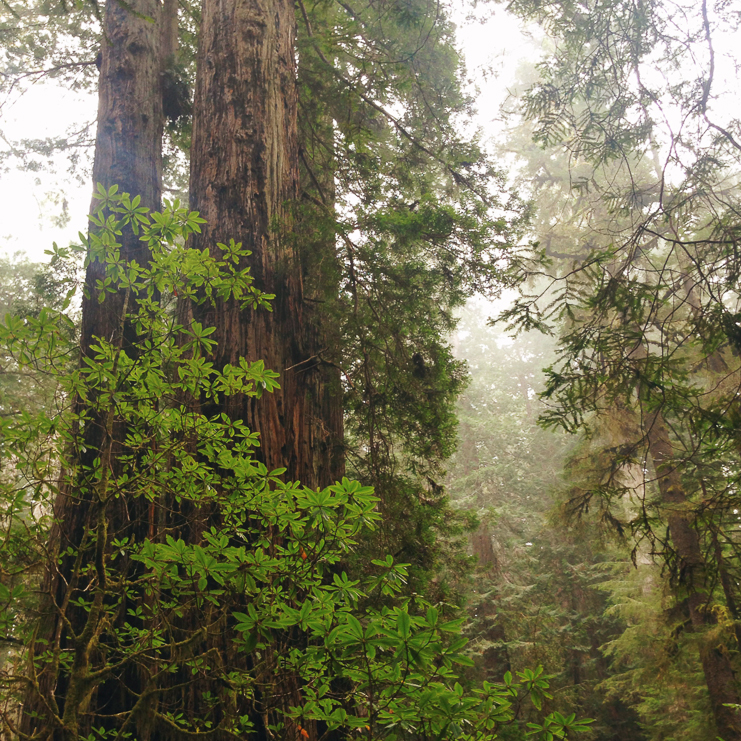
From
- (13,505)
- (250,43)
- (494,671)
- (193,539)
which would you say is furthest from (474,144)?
(494,671)

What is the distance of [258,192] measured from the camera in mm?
3525

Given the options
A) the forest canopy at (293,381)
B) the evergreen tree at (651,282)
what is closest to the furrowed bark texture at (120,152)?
the forest canopy at (293,381)

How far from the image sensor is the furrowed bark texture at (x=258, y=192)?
3121 mm

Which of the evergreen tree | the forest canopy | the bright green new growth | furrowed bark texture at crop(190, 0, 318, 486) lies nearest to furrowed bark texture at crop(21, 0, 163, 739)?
the forest canopy

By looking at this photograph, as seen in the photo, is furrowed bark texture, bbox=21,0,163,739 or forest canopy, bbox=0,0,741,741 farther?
furrowed bark texture, bbox=21,0,163,739

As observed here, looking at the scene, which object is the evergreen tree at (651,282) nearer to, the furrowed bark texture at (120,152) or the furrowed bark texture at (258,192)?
the furrowed bark texture at (258,192)

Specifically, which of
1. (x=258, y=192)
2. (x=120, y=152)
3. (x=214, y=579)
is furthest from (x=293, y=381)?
(x=120, y=152)

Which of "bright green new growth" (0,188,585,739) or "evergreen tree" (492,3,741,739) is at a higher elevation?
"evergreen tree" (492,3,741,739)

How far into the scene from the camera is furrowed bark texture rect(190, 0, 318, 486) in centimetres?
312

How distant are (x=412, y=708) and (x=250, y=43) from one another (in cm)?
427

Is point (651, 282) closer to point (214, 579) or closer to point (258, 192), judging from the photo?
point (258, 192)

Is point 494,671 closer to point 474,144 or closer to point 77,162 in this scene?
point 474,144

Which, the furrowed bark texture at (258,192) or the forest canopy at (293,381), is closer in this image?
the forest canopy at (293,381)

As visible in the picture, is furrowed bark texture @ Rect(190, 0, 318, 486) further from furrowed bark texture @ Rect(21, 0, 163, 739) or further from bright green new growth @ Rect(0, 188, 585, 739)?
bright green new growth @ Rect(0, 188, 585, 739)
